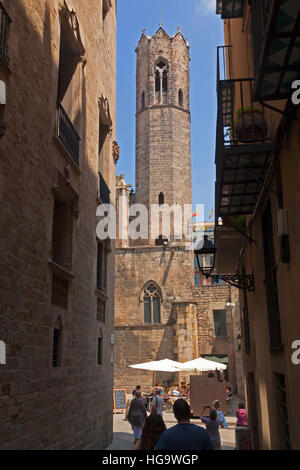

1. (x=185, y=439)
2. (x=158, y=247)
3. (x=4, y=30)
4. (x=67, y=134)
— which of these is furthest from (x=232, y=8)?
(x=158, y=247)

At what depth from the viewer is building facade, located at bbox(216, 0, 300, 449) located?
4.51 metres

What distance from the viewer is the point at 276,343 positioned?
6.39 meters

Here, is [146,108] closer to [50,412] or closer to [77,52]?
[77,52]

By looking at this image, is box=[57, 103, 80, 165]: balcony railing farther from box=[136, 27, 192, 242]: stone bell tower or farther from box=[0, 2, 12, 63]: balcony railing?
box=[136, 27, 192, 242]: stone bell tower

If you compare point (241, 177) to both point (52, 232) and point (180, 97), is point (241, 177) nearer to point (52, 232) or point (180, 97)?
point (52, 232)

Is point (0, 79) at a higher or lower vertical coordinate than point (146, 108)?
lower

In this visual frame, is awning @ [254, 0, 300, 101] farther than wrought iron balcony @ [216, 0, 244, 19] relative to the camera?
No

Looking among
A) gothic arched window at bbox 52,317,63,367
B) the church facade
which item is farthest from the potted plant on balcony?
the church facade

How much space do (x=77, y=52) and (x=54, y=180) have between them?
151 inches

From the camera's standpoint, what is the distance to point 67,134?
9.07 meters

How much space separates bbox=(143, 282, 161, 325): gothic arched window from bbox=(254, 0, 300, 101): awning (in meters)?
25.5

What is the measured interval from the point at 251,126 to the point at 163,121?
2999 centimetres

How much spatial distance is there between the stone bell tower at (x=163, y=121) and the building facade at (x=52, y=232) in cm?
2144

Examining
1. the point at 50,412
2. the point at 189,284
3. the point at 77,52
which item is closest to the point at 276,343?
the point at 50,412
